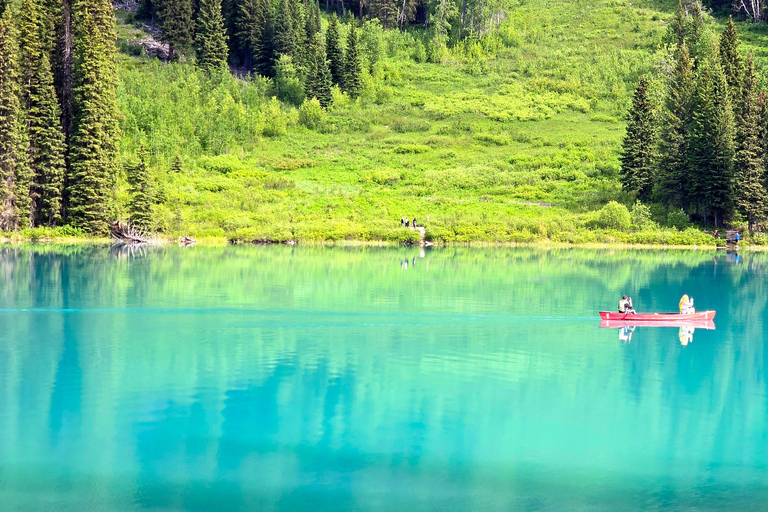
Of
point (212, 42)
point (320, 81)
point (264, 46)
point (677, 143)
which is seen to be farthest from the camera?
point (264, 46)

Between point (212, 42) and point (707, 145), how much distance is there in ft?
210

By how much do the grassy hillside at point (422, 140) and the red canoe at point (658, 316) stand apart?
39.7 meters

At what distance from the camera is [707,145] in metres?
71.4

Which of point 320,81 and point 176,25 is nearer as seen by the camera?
point 320,81

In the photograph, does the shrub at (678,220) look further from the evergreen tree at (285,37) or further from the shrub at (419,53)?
the evergreen tree at (285,37)

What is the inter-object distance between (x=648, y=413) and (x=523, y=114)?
87.5 m

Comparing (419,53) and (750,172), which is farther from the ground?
(419,53)

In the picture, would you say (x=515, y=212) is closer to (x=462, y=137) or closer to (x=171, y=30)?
(x=462, y=137)

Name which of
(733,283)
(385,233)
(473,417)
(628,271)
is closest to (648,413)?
(473,417)

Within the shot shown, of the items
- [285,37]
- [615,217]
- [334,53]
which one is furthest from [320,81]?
[615,217]

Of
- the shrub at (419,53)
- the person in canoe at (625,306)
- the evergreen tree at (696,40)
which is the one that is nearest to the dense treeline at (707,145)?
the evergreen tree at (696,40)

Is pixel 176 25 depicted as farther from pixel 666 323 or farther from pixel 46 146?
pixel 666 323

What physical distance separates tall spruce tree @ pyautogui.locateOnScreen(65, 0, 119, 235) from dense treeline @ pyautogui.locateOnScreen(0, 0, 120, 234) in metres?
0.08

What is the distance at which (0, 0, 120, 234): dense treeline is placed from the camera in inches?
2527
